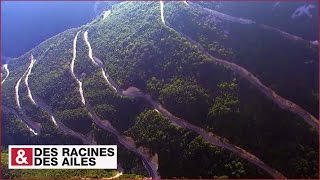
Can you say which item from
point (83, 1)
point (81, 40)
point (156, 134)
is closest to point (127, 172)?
point (156, 134)

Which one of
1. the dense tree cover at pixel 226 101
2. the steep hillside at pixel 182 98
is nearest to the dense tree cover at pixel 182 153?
the steep hillside at pixel 182 98

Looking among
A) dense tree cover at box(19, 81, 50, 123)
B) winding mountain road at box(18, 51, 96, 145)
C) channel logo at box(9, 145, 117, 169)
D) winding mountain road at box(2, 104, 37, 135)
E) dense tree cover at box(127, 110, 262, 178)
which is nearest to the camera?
channel logo at box(9, 145, 117, 169)

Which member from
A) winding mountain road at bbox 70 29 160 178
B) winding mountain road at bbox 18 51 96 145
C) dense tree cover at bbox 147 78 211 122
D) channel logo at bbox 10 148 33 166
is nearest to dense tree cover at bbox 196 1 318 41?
dense tree cover at bbox 147 78 211 122

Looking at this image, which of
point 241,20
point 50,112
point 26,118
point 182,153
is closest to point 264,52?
point 241,20

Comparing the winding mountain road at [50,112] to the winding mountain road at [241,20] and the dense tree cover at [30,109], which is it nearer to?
the dense tree cover at [30,109]

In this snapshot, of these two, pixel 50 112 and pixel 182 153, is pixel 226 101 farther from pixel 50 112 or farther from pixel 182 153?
pixel 50 112

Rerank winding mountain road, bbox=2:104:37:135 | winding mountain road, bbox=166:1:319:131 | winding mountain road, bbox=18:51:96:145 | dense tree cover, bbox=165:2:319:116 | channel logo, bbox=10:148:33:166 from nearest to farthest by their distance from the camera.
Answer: channel logo, bbox=10:148:33:166 → winding mountain road, bbox=166:1:319:131 → dense tree cover, bbox=165:2:319:116 → winding mountain road, bbox=18:51:96:145 → winding mountain road, bbox=2:104:37:135

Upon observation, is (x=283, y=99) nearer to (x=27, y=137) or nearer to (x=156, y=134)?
(x=156, y=134)

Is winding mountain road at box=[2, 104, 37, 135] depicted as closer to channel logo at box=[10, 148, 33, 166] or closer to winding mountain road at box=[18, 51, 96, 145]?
winding mountain road at box=[18, 51, 96, 145]
